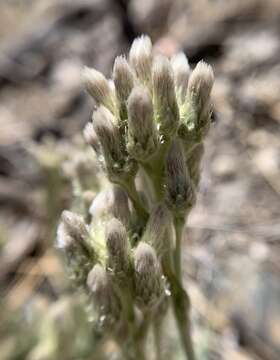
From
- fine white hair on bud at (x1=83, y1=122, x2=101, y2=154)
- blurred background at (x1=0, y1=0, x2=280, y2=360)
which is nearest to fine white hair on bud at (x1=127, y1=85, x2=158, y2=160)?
fine white hair on bud at (x1=83, y1=122, x2=101, y2=154)

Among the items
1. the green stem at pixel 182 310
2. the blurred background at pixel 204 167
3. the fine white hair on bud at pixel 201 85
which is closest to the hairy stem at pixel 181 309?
the green stem at pixel 182 310

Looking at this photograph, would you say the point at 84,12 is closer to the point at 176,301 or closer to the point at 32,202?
the point at 32,202

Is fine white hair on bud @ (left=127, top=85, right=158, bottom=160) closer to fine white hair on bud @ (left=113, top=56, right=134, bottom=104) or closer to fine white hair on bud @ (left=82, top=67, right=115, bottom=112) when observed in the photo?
fine white hair on bud @ (left=113, top=56, right=134, bottom=104)

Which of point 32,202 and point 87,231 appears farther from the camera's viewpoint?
point 32,202

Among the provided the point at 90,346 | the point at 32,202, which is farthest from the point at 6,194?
the point at 90,346

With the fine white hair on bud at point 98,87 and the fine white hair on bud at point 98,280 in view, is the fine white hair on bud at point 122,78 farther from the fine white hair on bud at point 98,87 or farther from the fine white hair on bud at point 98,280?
the fine white hair on bud at point 98,280

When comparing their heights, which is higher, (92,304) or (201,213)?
(201,213)

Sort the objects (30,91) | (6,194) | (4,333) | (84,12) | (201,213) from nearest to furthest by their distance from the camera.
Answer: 1. (4,333)
2. (201,213)
3. (6,194)
4. (30,91)
5. (84,12)
